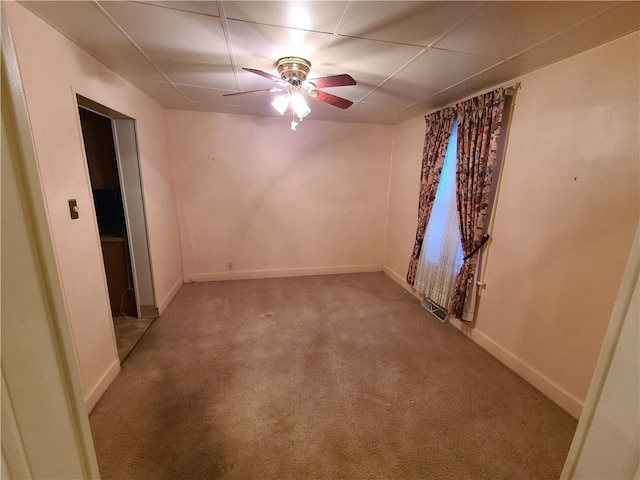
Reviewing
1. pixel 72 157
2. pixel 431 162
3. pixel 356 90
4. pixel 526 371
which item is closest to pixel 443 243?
pixel 431 162

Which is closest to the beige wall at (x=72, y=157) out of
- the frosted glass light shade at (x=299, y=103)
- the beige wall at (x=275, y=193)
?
the beige wall at (x=275, y=193)

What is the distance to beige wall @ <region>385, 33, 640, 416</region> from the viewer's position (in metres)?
1.56

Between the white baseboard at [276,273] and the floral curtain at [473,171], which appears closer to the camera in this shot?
the floral curtain at [473,171]

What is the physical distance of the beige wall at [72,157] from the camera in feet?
4.60

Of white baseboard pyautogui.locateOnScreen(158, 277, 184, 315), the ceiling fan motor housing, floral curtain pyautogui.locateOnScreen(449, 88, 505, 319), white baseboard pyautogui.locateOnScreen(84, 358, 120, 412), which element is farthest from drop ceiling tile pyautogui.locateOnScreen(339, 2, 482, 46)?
→ white baseboard pyautogui.locateOnScreen(158, 277, 184, 315)

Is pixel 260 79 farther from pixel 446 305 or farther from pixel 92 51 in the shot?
pixel 446 305

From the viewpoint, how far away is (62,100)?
1.59 meters

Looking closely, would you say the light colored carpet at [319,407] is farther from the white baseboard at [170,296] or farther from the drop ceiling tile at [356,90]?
the drop ceiling tile at [356,90]

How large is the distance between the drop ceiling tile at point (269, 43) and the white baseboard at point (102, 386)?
8.01ft

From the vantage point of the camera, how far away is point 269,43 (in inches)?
65.7

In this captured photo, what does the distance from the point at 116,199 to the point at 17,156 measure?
2939 millimetres

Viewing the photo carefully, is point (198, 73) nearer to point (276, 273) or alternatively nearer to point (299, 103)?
point (299, 103)

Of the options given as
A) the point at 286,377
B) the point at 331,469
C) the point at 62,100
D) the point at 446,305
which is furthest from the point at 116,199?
the point at 446,305

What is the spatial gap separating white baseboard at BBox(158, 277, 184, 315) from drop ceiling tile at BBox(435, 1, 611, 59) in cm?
343
